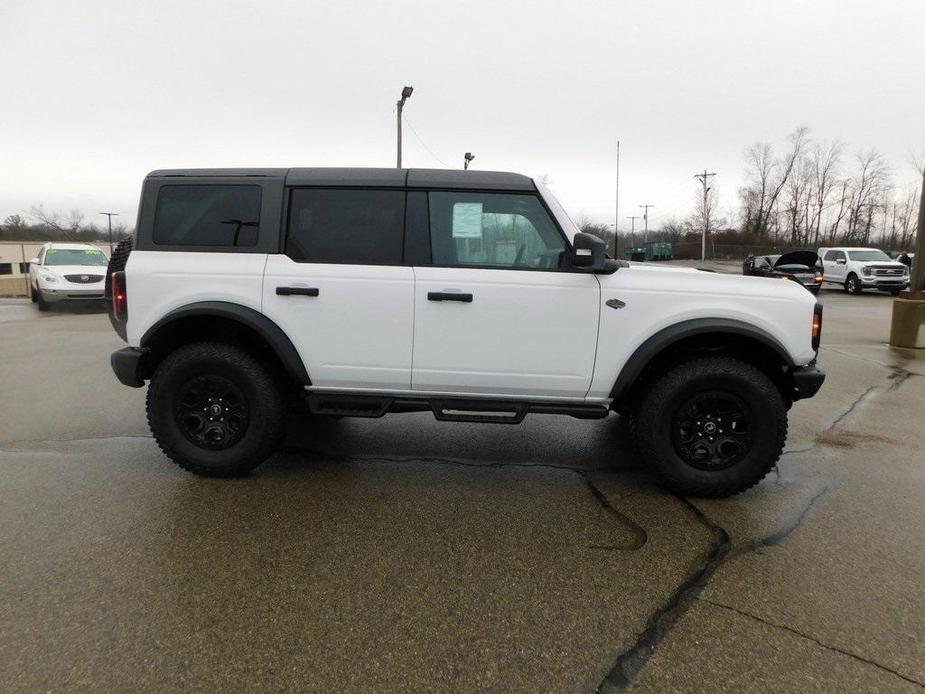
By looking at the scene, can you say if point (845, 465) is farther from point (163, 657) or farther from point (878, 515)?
point (163, 657)

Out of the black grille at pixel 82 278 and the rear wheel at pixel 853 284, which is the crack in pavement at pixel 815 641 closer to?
the black grille at pixel 82 278

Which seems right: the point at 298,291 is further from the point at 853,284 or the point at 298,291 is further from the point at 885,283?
the point at 853,284

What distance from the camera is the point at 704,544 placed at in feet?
9.95

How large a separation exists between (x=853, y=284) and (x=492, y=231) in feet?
75.2

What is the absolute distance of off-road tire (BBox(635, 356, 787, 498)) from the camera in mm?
3469

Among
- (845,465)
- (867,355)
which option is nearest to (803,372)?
(845,465)

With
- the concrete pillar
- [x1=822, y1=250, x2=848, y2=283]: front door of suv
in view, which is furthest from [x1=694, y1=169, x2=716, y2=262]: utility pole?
the concrete pillar

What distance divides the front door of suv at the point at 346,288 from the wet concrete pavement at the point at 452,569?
0.79 m

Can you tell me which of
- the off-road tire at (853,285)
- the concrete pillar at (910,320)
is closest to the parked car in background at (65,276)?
the concrete pillar at (910,320)

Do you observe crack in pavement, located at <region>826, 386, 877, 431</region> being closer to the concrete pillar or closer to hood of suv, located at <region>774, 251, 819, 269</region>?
the concrete pillar

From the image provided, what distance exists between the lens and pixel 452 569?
275 centimetres

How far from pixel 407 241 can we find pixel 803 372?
2572 mm

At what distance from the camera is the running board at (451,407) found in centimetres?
364

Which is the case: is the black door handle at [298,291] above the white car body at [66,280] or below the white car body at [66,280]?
above
